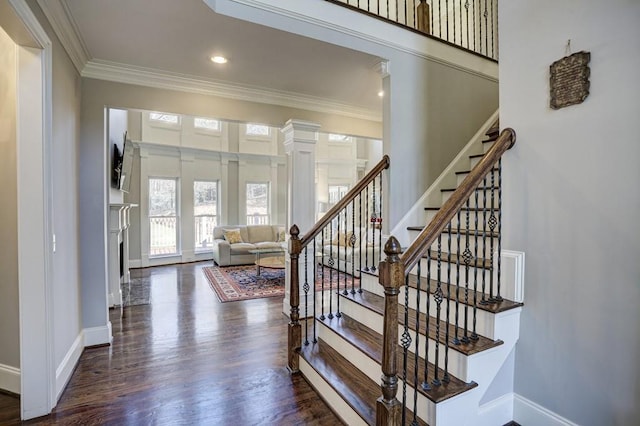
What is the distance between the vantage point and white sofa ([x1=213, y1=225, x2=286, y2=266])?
7.31 metres

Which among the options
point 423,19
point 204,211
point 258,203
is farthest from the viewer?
point 258,203

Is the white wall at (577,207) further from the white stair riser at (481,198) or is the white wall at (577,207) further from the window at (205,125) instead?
the window at (205,125)

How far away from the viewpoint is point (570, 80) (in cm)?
174

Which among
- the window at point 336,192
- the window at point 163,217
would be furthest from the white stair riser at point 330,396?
the window at point 336,192

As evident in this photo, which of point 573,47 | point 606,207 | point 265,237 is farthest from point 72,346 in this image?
point 265,237

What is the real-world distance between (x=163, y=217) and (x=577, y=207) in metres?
8.00

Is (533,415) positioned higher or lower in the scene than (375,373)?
lower

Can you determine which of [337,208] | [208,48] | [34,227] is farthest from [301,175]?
[34,227]

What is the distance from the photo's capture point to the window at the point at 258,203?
888cm

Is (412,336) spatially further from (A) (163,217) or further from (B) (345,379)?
(A) (163,217)

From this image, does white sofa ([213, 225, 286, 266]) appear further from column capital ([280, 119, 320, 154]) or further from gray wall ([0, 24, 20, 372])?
gray wall ([0, 24, 20, 372])

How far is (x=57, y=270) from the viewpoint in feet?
7.77

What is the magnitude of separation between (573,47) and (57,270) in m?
3.64

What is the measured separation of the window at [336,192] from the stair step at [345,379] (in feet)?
25.1
